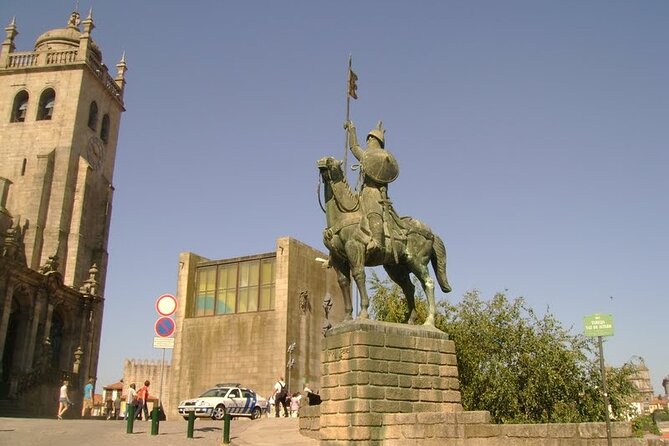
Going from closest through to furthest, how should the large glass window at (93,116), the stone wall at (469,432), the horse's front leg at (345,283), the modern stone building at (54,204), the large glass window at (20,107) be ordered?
the stone wall at (469,432), the horse's front leg at (345,283), the modern stone building at (54,204), the large glass window at (20,107), the large glass window at (93,116)

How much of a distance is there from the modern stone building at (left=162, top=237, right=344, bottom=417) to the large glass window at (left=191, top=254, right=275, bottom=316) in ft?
0.20

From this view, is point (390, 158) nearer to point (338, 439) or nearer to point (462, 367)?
point (338, 439)

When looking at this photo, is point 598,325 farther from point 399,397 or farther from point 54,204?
point 54,204

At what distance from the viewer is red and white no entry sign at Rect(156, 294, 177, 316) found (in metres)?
13.2

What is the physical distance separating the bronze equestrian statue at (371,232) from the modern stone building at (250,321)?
2220cm

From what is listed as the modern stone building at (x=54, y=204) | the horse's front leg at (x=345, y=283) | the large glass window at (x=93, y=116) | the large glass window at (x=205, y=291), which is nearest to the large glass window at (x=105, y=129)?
the modern stone building at (x=54, y=204)

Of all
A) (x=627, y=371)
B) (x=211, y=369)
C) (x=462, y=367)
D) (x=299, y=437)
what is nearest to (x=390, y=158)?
(x=299, y=437)

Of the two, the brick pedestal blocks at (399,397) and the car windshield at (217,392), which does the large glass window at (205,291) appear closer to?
the car windshield at (217,392)

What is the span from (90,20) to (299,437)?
1646 inches

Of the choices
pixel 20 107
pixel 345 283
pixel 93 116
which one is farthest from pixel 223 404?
pixel 20 107

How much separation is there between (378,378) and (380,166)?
15.2 feet

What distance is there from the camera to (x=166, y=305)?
13383 millimetres

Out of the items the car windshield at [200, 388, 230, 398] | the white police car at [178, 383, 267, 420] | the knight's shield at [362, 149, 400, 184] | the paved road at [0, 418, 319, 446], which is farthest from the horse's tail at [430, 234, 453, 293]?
the car windshield at [200, 388, 230, 398]

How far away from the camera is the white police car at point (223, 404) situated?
2422 centimetres
